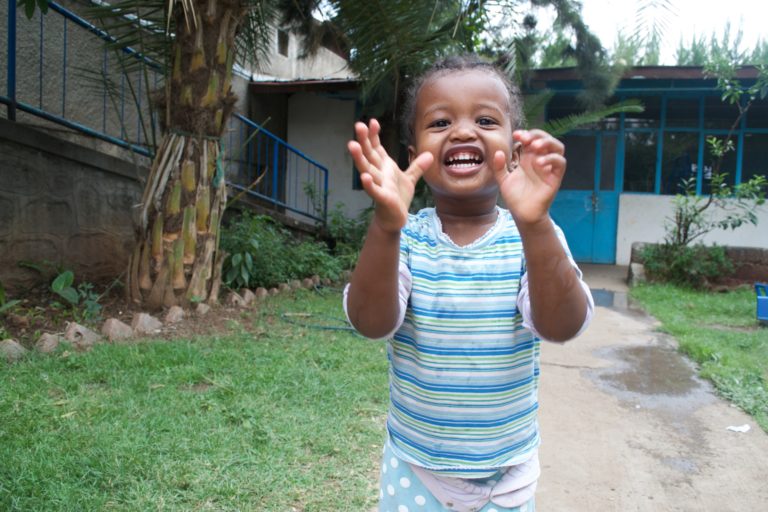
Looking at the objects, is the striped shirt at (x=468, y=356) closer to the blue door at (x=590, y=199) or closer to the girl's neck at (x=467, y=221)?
the girl's neck at (x=467, y=221)

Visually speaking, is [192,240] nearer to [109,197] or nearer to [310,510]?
[109,197]

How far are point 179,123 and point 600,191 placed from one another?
26.8ft

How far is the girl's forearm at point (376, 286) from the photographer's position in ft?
3.90

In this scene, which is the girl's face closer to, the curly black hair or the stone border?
the curly black hair

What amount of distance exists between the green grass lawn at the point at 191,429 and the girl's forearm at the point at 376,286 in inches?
50.6

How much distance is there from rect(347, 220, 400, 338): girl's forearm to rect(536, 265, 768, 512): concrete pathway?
5.34ft

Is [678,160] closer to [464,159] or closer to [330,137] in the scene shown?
[330,137]

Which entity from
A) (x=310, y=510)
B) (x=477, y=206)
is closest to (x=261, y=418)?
(x=310, y=510)

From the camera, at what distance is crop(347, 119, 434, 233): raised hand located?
110 cm

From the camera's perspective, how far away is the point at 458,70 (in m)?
1.42

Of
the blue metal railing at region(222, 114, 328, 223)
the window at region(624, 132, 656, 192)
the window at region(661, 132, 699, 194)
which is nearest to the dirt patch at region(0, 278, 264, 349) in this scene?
the blue metal railing at region(222, 114, 328, 223)

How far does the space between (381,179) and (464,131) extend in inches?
11.4

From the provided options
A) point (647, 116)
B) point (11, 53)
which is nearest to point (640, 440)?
point (11, 53)

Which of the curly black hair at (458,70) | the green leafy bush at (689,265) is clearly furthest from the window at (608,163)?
the curly black hair at (458,70)
